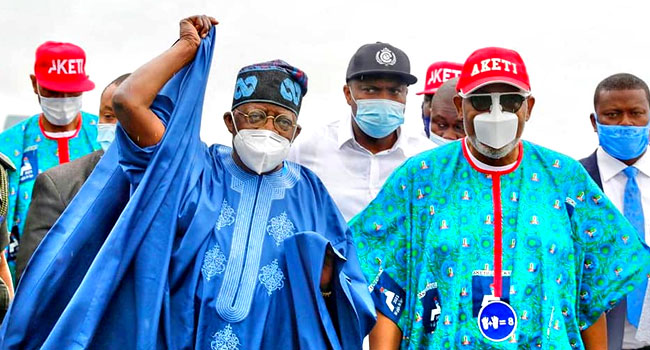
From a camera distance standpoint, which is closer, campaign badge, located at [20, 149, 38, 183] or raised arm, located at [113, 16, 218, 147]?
raised arm, located at [113, 16, 218, 147]

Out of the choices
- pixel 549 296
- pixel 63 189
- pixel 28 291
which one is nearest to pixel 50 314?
pixel 28 291

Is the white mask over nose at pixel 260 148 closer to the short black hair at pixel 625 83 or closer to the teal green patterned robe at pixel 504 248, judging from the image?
the teal green patterned robe at pixel 504 248

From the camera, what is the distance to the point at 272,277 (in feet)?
18.8

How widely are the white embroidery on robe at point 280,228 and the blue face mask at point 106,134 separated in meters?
3.00

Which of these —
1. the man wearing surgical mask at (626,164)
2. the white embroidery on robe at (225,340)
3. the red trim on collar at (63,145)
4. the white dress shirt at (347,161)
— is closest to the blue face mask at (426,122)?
the man wearing surgical mask at (626,164)

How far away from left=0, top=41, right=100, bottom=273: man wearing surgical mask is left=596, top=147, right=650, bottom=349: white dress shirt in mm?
3879

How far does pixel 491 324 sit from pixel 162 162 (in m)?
1.75

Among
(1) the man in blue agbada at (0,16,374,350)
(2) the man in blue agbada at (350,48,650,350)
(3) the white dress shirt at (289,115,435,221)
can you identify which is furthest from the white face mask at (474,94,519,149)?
(3) the white dress shirt at (289,115,435,221)

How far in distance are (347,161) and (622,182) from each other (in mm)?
1849

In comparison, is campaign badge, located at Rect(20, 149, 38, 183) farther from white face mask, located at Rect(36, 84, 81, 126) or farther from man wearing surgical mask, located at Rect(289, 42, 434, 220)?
man wearing surgical mask, located at Rect(289, 42, 434, 220)

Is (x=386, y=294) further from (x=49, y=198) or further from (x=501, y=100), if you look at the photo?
(x=49, y=198)

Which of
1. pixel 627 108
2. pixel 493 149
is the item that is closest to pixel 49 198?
pixel 493 149

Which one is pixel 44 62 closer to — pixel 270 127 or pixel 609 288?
pixel 270 127

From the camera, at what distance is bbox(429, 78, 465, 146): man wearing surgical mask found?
29.8 ft
